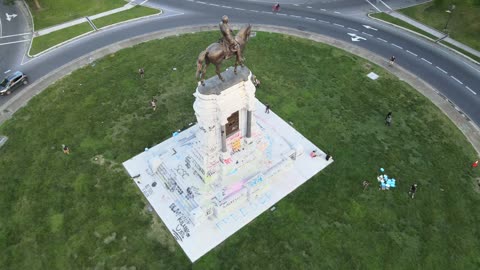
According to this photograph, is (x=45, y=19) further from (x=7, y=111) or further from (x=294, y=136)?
(x=294, y=136)

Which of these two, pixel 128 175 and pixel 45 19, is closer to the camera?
pixel 128 175

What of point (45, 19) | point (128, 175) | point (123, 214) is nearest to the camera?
point (123, 214)

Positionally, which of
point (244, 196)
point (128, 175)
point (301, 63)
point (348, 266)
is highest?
point (301, 63)

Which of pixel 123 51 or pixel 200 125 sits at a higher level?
pixel 123 51

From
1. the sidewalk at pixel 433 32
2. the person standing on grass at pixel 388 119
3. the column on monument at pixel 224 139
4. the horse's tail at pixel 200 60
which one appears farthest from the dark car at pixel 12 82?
the sidewalk at pixel 433 32

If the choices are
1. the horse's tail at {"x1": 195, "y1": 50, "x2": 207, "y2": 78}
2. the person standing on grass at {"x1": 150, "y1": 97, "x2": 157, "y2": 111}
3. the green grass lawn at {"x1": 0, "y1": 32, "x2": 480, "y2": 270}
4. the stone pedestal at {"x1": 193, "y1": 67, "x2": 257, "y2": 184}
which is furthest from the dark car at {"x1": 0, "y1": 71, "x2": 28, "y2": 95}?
the horse's tail at {"x1": 195, "y1": 50, "x2": 207, "y2": 78}

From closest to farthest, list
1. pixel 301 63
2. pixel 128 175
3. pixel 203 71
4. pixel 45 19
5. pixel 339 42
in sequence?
1. pixel 203 71
2. pixel 128 175
3. pixel 301 63
4. pixel 339 42
5. pixel 45 19

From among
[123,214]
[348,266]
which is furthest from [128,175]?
[348,266]

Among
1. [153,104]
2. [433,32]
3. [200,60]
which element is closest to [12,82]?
[153,104]
